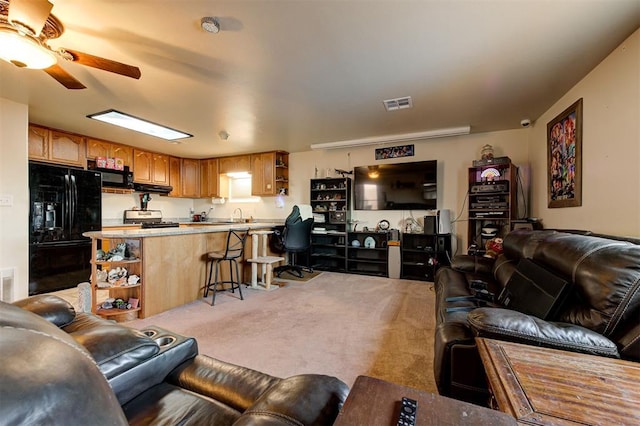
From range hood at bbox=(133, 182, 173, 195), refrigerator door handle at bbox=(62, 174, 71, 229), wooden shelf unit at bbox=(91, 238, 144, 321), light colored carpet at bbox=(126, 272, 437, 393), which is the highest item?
range hood at bbox=(133, 182, 173, 195)

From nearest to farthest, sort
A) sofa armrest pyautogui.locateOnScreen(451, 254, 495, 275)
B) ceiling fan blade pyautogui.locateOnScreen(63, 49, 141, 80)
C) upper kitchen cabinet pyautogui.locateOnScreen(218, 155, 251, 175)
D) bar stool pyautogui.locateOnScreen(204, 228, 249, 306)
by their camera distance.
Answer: ceiling fan blade pyautogui.locateOnScreen(63, 49, 141, 80), sofa armrest pyautogui.locateOnScreen(451, 254, 495, 275), bar stool pyautogui.locateOnScreen(204, 228, 249, 306), upper kitchen cabinet pyautogui.locateOnScreen(218, 155, 251, 175)

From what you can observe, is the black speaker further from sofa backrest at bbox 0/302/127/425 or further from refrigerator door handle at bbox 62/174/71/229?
refrigerator door handle at bbox 62/174/71/229

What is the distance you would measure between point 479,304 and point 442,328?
0.58 m

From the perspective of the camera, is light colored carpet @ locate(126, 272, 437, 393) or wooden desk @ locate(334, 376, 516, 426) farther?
light colored carpet @ locate(126, 272, 437, 393)

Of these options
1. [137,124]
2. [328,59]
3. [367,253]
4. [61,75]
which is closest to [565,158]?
[328,59]

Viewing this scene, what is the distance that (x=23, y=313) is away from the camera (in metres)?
0.57

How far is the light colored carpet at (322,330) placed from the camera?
6.18 ft

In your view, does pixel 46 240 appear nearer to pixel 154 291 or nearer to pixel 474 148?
pixel 154 291

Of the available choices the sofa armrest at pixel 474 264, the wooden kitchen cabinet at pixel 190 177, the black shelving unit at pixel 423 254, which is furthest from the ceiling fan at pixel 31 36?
the wooden kitchen cabinet at pixel 190 177

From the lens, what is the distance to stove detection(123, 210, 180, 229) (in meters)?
5.30

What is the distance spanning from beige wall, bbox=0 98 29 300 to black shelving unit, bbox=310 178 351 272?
395 centimetres

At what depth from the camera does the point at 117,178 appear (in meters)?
4.75

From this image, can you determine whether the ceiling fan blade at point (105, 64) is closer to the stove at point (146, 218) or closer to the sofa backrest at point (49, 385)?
the sofa backrest at point (49, 385)

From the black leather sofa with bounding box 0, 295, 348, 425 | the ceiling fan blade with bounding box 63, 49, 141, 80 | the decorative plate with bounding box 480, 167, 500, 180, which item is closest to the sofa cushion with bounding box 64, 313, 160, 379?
the black leather sofa with bounding box 0, 295, 348, 425
